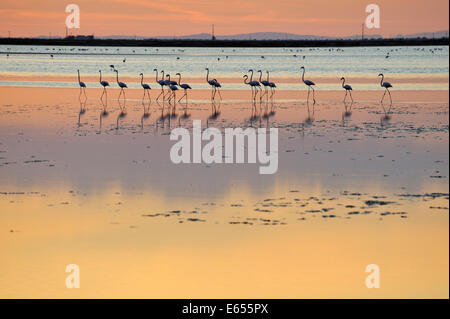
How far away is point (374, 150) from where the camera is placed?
16312 mm

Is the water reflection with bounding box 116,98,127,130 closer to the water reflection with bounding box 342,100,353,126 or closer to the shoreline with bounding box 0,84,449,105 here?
the shoreline with bounding box 0,84,449,105

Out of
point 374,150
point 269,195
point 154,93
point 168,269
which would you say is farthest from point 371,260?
point 154,93

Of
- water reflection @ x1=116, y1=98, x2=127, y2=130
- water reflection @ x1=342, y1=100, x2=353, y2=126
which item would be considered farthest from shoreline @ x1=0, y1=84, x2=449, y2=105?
water reflection @ x1=342, y1=100, x2=353, y2=126

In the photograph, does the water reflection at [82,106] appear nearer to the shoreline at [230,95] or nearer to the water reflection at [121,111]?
the shoreline at [230,95]

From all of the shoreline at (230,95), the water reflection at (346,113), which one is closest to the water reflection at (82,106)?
the shoreline at (230,95)

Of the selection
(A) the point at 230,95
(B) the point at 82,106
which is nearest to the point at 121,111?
(B) the point at 82,106

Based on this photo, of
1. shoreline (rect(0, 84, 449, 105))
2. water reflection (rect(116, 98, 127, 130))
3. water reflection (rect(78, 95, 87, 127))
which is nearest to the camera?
water reflection (rect(116, 98, 127, 130))

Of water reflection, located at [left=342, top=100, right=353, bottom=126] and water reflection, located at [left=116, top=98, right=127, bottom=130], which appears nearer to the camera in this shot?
water reflection, located at [left=342, top=100, right=353, bottom=126]

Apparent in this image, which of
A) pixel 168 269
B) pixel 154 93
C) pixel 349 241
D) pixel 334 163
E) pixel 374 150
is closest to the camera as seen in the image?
pixel 168 269
